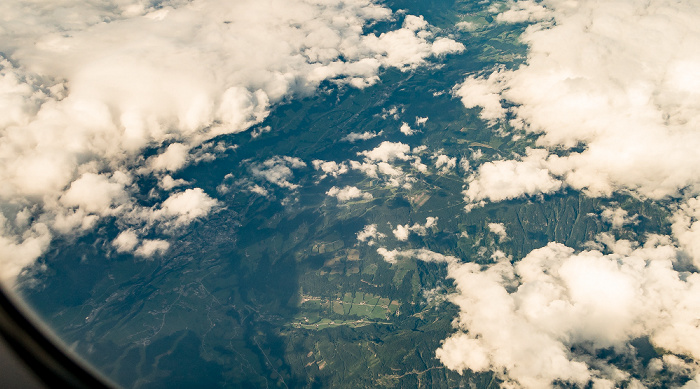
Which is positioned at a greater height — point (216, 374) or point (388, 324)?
point (216, 374)

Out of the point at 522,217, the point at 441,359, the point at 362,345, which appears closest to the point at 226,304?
the point at 362,345

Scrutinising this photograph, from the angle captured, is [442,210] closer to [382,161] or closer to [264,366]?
[382,161]

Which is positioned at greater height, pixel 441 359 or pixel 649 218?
pixel 649 218

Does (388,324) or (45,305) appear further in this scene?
(388,324)

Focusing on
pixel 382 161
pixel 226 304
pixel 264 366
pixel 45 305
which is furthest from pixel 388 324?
pixel 45 305

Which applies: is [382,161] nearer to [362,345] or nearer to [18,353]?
[362,345]

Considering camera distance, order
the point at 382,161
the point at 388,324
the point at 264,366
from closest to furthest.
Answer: the point at 264,366
the point at 388,324
the point at 382,161

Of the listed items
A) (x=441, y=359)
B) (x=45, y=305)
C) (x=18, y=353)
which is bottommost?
(x=441, y=359)

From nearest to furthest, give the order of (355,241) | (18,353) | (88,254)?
(18,353) → (88,254) → (355,241)

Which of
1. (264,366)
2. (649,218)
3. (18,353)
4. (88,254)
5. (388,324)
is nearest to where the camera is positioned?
(18,353)
